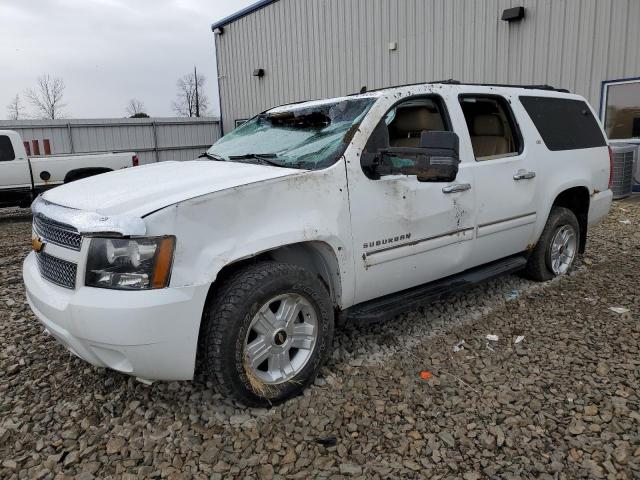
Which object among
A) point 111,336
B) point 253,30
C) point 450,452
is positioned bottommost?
point 450,452

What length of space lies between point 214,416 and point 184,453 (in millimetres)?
322

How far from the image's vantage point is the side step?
314cm

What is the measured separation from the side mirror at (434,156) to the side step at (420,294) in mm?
885

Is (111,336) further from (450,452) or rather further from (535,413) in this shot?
(535,413)

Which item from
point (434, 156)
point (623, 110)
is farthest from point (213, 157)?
point (623, 110)

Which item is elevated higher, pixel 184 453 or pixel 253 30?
pixel 253 30

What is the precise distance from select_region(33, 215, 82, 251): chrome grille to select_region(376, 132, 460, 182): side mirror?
1760 mm

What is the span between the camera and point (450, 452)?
239cm

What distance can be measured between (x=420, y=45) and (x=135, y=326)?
12158 mm

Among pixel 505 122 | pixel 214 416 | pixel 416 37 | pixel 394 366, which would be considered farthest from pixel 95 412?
pixel 416 37

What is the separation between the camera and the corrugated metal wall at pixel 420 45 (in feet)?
31.1

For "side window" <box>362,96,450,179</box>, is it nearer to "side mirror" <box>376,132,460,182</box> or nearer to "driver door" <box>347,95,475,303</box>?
"driver door" <box>347,95,475,303</box>

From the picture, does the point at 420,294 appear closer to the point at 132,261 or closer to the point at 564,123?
the point at 132,261

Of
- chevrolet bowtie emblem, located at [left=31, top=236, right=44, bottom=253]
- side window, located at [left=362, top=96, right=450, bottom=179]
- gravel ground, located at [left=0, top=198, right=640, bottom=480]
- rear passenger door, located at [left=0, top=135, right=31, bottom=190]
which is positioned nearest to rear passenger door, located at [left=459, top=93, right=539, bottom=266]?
side window, located at [left=362, top=96, right=450, bottom=179]
